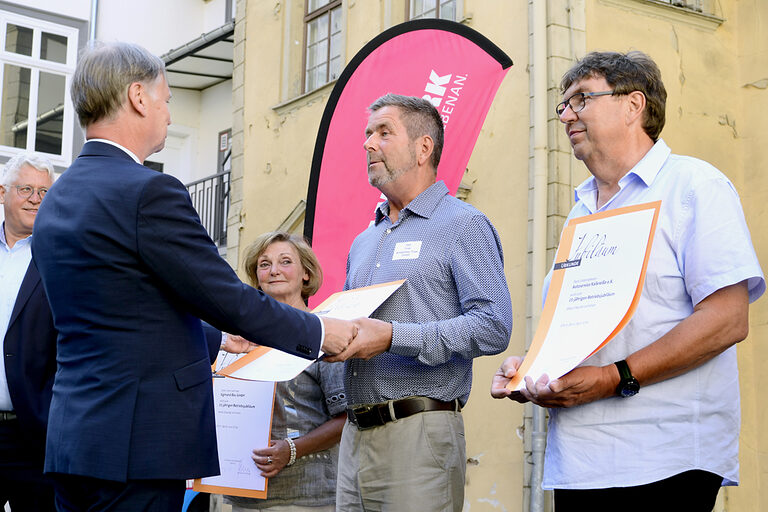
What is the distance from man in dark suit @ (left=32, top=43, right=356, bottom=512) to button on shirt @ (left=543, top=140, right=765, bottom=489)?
0.98 m

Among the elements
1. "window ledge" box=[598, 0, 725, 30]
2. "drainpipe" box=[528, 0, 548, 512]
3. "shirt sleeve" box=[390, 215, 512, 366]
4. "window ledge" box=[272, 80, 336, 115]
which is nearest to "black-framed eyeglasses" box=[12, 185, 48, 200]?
"shirt sleeve" box=[390, 215, 512, 366]

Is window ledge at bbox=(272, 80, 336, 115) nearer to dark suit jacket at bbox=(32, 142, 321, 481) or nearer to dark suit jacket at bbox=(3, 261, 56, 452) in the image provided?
dark suit jacket at bbox=(3, 261, 56, 452)

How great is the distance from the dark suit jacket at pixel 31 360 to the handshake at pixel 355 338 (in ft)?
5.06

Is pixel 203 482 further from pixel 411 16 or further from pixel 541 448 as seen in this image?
pixel 411 16

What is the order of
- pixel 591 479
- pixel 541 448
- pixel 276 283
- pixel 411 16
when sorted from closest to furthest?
pixel 591 479 → pixel 276 283 → pixel 541 448 → pixel 411 16

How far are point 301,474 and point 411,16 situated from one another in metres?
8.54

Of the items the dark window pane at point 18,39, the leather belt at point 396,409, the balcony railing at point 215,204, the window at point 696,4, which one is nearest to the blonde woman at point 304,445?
the leather belt at point 396,409

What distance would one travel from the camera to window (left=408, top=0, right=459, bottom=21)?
37.3 feet

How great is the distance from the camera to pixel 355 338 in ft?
10.8

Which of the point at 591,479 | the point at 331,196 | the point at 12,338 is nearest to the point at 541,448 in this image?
the point at 331,196

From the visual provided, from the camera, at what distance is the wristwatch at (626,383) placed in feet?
9.17

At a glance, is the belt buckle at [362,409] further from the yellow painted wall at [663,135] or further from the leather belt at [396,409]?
the yellow painted wall at [663,135]

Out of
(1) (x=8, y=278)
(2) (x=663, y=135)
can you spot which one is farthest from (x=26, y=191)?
(2) (x=663, y=135)

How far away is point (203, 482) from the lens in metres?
4.52
